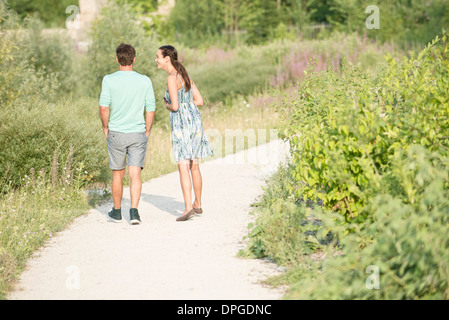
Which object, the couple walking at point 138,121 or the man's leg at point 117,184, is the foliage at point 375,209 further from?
the man's leg at point 117,184

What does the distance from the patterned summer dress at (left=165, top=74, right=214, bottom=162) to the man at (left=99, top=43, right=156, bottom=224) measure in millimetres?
309

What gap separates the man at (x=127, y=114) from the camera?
6.43 metres

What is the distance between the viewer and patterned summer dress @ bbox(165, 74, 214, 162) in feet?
21.9

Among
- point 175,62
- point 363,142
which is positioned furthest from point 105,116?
point 363,142

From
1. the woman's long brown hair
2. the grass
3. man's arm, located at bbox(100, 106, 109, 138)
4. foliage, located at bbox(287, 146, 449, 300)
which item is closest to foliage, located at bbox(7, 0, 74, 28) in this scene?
the grass

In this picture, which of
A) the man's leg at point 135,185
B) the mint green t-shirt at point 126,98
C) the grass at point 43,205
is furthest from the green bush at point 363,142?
the grass at point 43,205

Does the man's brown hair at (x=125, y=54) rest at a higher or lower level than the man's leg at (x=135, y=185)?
higher

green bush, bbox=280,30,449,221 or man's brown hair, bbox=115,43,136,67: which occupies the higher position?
man's brown hair, bbox=115,43,136,67

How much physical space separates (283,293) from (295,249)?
75 cm

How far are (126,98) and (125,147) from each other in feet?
1.71

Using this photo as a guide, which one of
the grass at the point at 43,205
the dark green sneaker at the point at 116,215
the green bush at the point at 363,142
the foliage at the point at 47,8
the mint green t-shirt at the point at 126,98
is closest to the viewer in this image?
the green bush at the point at 363,142

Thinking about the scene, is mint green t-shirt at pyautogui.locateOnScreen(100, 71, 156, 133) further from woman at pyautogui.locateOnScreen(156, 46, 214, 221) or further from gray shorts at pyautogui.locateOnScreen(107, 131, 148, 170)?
woman at pyautogui.locateOnScreen(156, 46, 214, 221)

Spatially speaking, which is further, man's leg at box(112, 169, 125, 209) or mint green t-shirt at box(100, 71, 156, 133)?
man's leg at box(112, 169, 125, 209)

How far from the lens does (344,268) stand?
4090mm
